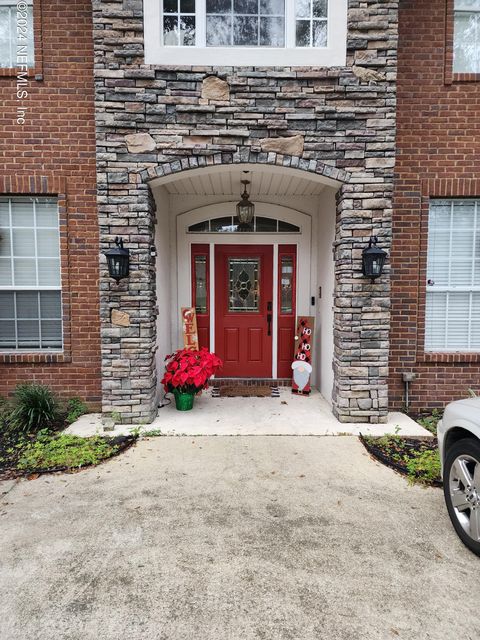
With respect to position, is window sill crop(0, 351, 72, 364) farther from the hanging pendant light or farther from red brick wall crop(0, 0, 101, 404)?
the hanging pendant light

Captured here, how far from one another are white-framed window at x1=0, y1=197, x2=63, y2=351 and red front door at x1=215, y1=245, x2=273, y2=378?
2.19 metres

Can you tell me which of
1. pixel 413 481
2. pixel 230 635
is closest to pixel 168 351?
pixel 413 481

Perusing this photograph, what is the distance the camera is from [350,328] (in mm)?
4289

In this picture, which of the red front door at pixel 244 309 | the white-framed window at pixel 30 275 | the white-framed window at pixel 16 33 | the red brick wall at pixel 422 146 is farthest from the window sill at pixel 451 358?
the white-framed window at pixel 16 33

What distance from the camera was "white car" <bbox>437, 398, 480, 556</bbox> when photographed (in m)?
2.32

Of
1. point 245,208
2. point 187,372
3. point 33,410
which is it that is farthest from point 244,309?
point 33,410

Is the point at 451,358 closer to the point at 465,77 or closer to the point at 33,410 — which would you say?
the point at 465,77

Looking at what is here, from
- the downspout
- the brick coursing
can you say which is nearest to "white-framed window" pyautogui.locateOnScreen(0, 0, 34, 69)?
the brick coursing

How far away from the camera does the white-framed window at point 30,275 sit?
471cm

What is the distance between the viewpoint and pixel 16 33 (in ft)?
15.0

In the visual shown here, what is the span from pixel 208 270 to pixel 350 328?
2412 millimetres

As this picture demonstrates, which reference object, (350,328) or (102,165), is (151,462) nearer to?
(350,328)

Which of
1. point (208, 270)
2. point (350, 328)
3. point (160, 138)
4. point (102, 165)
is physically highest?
point (160, 138)

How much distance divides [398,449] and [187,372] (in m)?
2.39
